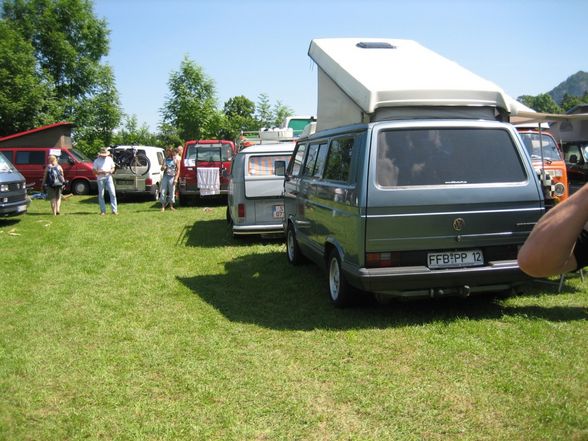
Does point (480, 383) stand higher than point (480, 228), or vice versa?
point (480, 228)

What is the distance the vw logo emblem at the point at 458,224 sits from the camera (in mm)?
5230

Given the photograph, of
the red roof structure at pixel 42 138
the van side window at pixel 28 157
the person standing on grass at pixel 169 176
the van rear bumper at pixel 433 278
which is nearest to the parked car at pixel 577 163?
the van rear bumper at pixel 433 278

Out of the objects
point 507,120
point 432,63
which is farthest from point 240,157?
point 507,120

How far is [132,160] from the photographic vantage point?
1931cm

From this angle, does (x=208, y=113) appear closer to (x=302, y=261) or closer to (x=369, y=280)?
(x=302, y=261)

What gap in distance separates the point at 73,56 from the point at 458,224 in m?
39.9

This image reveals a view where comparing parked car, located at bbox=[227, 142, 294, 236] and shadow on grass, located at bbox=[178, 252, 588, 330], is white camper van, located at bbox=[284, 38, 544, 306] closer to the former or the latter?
shadow on grass, located at bbox=[178, 252, 588, 330]

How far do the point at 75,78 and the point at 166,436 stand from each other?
41.3 meters

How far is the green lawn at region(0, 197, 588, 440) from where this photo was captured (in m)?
3.49

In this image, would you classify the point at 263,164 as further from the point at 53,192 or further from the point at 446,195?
the point at 53,192

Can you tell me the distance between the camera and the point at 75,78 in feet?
131

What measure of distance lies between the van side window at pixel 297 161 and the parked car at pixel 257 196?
111 centimetres

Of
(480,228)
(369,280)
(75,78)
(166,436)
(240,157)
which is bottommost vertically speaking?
(166,436)

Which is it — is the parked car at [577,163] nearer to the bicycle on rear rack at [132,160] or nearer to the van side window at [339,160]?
the van side window at [339,160]
